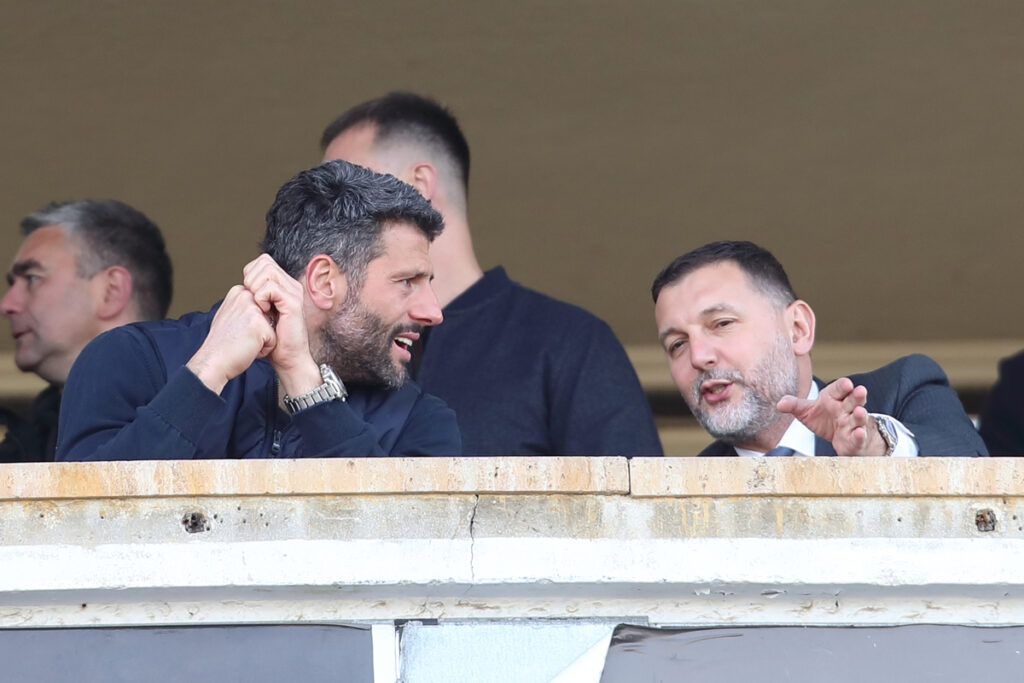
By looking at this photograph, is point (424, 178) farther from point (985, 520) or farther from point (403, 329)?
point (985, 520)

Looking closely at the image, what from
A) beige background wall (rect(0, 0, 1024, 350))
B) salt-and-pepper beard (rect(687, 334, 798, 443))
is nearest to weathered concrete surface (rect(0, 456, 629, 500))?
salt-and-pepper beard (rect(687, 334, 798, 443))

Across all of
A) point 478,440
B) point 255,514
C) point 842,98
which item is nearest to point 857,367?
point 842,98

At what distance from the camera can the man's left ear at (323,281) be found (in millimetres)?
2107

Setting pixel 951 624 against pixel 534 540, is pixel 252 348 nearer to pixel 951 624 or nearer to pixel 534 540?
pixel 534 540

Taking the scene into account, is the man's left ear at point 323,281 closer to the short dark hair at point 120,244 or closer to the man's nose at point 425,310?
the man's nose at point 425,310

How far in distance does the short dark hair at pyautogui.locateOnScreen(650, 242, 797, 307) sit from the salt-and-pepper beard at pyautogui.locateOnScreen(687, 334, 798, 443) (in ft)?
0.46

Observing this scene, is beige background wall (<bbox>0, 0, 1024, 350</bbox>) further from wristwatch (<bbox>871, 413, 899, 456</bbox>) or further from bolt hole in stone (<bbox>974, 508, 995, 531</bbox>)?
bolt hole in stone (<bbox>974, 508, 995, 531</bbox>)

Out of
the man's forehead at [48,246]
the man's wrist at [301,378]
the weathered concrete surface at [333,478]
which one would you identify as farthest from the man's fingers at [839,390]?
the man's forehead at [48,246]

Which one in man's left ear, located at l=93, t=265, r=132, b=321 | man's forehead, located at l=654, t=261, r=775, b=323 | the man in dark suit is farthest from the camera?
man's left ear, located at l=93, t=265, r=132, b=321

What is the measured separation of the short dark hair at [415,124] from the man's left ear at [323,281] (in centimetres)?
75

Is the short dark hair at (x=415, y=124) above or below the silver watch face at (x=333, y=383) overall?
above

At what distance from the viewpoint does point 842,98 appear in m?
4.18

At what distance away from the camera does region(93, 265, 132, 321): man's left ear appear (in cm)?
302

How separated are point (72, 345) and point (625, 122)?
173cm
